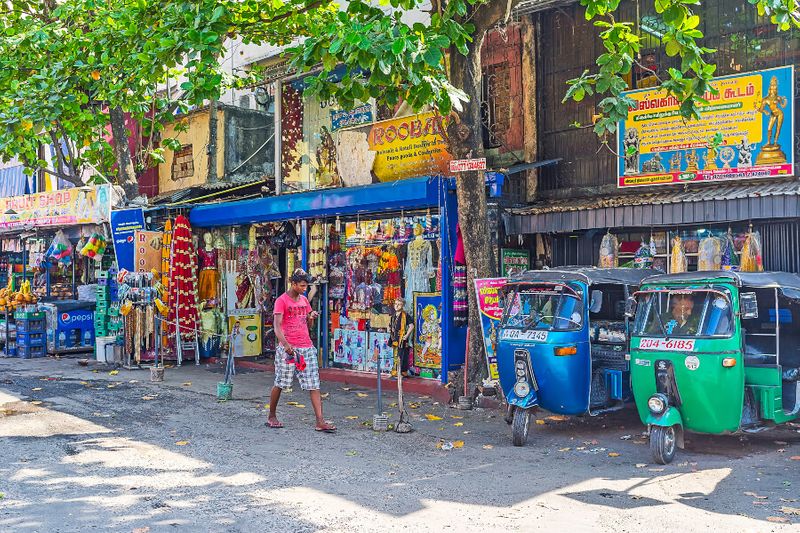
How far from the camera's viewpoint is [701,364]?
7.70 meters

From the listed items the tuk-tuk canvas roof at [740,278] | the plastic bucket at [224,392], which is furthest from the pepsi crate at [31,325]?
the tuk-tuk canvas roof at [740,278]

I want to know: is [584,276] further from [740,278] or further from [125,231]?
[125,231]

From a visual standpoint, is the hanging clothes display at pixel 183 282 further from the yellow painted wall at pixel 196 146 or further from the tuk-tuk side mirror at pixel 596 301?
the tuk-tuk side mirror at pixel 596 301

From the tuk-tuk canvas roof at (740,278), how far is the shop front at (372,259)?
3.83 m

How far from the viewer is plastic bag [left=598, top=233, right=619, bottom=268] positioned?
443 inches

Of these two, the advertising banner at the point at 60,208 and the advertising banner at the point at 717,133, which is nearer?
the advertising banner at the point at 717,133

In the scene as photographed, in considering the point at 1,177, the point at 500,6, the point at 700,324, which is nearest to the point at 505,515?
the point at 700,324

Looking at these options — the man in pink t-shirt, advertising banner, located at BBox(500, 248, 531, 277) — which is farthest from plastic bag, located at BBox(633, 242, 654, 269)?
the man in pink t-shirt

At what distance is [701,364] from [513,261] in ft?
15.9

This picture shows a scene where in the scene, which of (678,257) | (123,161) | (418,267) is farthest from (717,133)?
(123,161)

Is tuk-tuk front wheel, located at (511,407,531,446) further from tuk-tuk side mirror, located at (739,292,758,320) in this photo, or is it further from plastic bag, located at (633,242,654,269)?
plastic bag, located at (633,242,654,269)

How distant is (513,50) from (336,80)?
133 inches

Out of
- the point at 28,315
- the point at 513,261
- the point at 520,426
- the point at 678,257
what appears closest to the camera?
the point at 520,426

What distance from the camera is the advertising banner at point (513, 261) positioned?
12.1m
